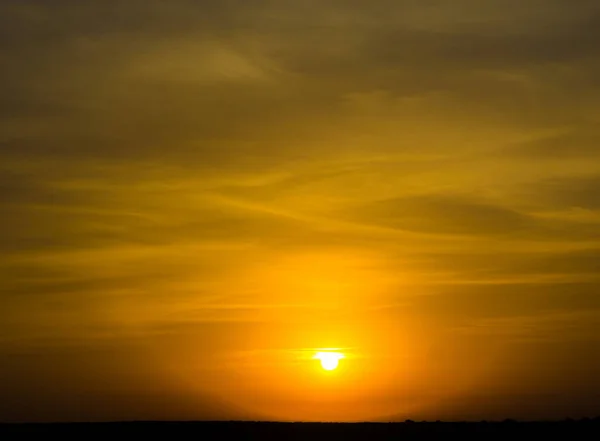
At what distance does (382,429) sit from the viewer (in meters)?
71.4

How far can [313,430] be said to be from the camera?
7444cm

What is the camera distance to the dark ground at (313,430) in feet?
217

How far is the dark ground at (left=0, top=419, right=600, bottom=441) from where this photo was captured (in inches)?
2598

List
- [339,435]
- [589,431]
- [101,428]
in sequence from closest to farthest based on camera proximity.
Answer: [589,431]
[339,435]
[101,428]

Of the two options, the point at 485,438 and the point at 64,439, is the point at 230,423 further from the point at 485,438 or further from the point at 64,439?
the point at 485,438

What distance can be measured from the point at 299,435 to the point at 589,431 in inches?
629

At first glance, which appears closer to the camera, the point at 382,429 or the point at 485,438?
the point at 485,438

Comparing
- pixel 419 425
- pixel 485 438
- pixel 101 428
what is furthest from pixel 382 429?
pixel 101 428

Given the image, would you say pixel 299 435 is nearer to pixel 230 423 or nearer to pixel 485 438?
pixel 230 423

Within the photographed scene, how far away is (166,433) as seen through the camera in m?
72.7

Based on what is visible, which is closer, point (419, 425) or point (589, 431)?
point (589, 431)

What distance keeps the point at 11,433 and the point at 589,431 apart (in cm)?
3116

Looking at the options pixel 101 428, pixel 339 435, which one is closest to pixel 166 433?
pixel 101 428

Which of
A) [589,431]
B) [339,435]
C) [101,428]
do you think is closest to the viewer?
[589,431]
